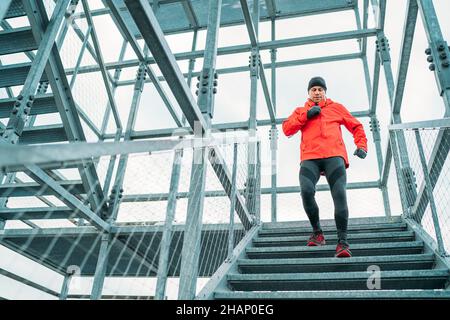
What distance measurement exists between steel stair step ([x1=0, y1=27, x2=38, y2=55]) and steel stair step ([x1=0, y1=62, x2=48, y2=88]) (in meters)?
0.16

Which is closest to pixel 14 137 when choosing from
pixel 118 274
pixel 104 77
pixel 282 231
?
pixel 104 77

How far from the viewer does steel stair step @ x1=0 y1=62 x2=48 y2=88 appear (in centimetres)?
328

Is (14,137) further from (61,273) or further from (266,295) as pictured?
(61,273)

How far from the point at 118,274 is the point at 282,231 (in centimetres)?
454

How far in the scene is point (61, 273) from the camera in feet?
22.2

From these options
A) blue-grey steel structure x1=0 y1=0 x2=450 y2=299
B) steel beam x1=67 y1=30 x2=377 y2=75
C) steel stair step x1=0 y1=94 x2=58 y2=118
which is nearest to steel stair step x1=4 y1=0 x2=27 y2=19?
blue-grey steel structure x1=0 y1=0 x2=450 y2=299

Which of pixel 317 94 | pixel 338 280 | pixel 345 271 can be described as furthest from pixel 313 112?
pixel 338 280

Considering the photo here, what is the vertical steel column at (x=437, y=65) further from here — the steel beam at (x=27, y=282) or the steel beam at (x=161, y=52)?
the steel beam at (x=27, y=282)

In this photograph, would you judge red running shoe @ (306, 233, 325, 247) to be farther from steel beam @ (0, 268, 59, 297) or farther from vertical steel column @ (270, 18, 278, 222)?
steel beam @ (0, 268, 59, 297)

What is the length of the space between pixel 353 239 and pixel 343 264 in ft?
2.44
